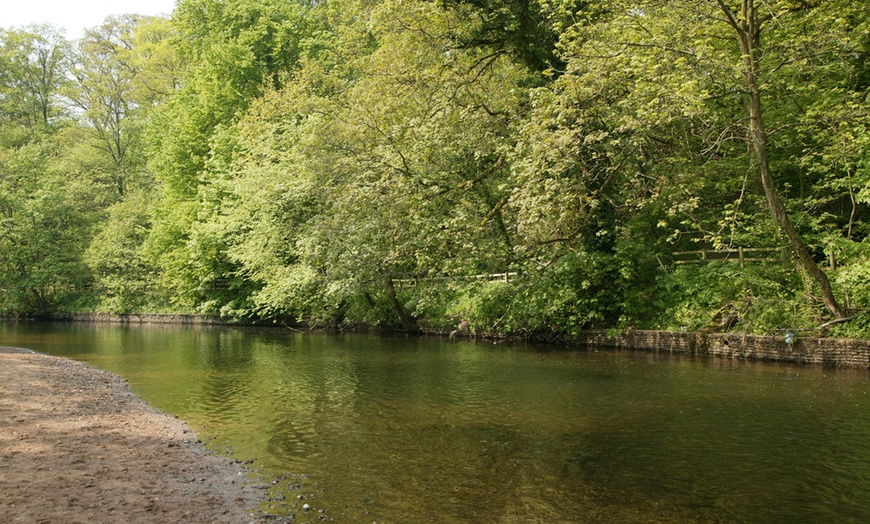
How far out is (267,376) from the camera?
17.2 m

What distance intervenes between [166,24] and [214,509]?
58249mm

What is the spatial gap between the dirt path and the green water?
0.58 metres

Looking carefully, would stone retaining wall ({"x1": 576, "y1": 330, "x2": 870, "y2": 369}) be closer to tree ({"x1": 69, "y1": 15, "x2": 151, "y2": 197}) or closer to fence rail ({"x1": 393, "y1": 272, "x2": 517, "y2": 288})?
fence rail ({"x1": 393, "y1": 272, "x2": 517, "y2": 288})

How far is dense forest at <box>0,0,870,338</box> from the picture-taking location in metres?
17.4

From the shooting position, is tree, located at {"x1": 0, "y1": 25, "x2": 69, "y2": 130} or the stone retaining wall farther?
tree, located at {"x1": 0, "y1": 25, "x2": 69, "y2": 130}

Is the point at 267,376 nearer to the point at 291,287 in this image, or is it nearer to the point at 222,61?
the point at 291,287

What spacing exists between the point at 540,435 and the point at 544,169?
10249 mm

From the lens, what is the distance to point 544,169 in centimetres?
1903

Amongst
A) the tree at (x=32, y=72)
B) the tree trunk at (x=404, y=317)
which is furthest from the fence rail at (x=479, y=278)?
the tree at (x=32, y=72)

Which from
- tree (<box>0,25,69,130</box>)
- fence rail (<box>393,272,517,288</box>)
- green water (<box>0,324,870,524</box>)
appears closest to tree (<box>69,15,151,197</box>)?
tree (<box>0,25,69,130</box>)

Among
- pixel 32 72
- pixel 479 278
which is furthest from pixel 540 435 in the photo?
pixel 32 72

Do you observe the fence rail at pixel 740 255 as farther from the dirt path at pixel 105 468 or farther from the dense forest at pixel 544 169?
the dirt path at pixel 105 468

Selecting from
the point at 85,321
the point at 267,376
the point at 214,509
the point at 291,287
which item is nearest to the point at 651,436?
the point at 214,509

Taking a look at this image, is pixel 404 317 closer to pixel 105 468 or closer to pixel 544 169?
pixel 544 169
